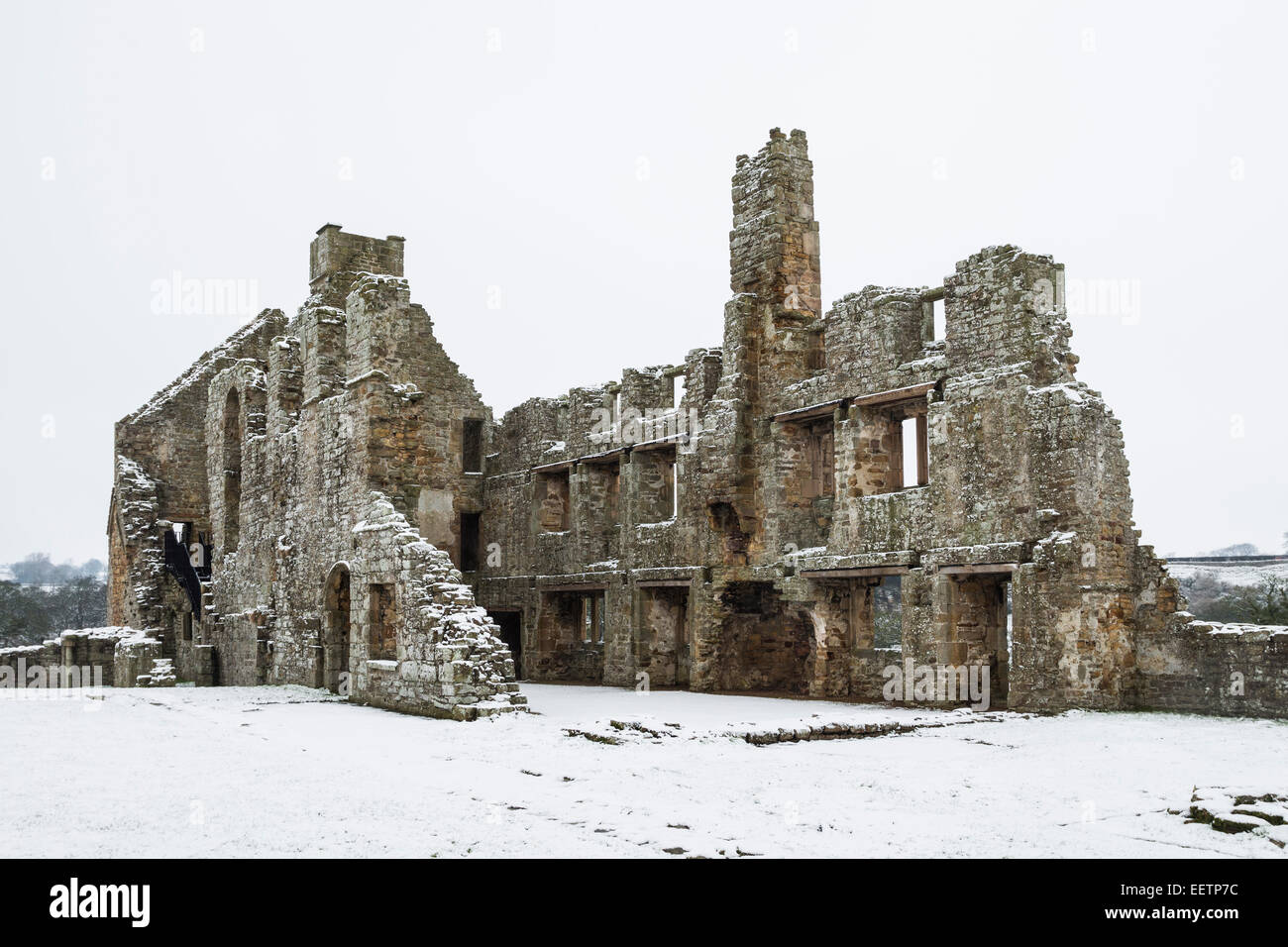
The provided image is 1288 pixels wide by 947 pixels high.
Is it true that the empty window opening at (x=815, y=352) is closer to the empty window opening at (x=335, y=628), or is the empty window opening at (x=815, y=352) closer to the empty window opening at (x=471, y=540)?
the empty window opening at (x=335, y=628)

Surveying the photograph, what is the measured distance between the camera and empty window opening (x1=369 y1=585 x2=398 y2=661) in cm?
1786

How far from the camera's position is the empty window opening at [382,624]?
17859 mm

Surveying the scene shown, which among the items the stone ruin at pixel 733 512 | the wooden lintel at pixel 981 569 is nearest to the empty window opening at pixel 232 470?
the stone ruin at pixel 733 512

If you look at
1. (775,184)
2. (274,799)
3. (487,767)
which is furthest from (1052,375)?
(274,799)

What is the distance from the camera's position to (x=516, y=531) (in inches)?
972

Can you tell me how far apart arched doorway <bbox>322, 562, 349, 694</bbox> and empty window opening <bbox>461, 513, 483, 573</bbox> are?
18.3 ft

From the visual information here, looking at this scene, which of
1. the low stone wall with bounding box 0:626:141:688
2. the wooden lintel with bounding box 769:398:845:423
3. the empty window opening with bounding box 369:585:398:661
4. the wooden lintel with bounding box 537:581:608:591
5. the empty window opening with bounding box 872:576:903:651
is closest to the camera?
the empty window opening with bounding box 369:585:398:661

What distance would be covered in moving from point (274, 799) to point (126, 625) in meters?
25.5

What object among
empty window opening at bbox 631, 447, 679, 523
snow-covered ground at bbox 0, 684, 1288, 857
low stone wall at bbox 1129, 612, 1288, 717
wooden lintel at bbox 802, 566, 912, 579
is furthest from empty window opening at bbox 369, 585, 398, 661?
low stone wall at bbox 1129, 612, 1288, 717

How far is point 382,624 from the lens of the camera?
1822cm

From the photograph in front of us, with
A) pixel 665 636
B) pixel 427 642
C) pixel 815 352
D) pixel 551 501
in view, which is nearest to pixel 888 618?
pixel 551 501

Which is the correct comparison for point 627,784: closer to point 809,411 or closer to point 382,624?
point 382,624

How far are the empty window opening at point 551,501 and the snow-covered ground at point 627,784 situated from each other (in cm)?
853

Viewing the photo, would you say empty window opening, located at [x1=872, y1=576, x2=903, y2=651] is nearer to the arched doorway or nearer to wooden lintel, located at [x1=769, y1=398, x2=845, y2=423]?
wooden lintel, located at [x1=769, y1=398, x2=845, y2=423]
